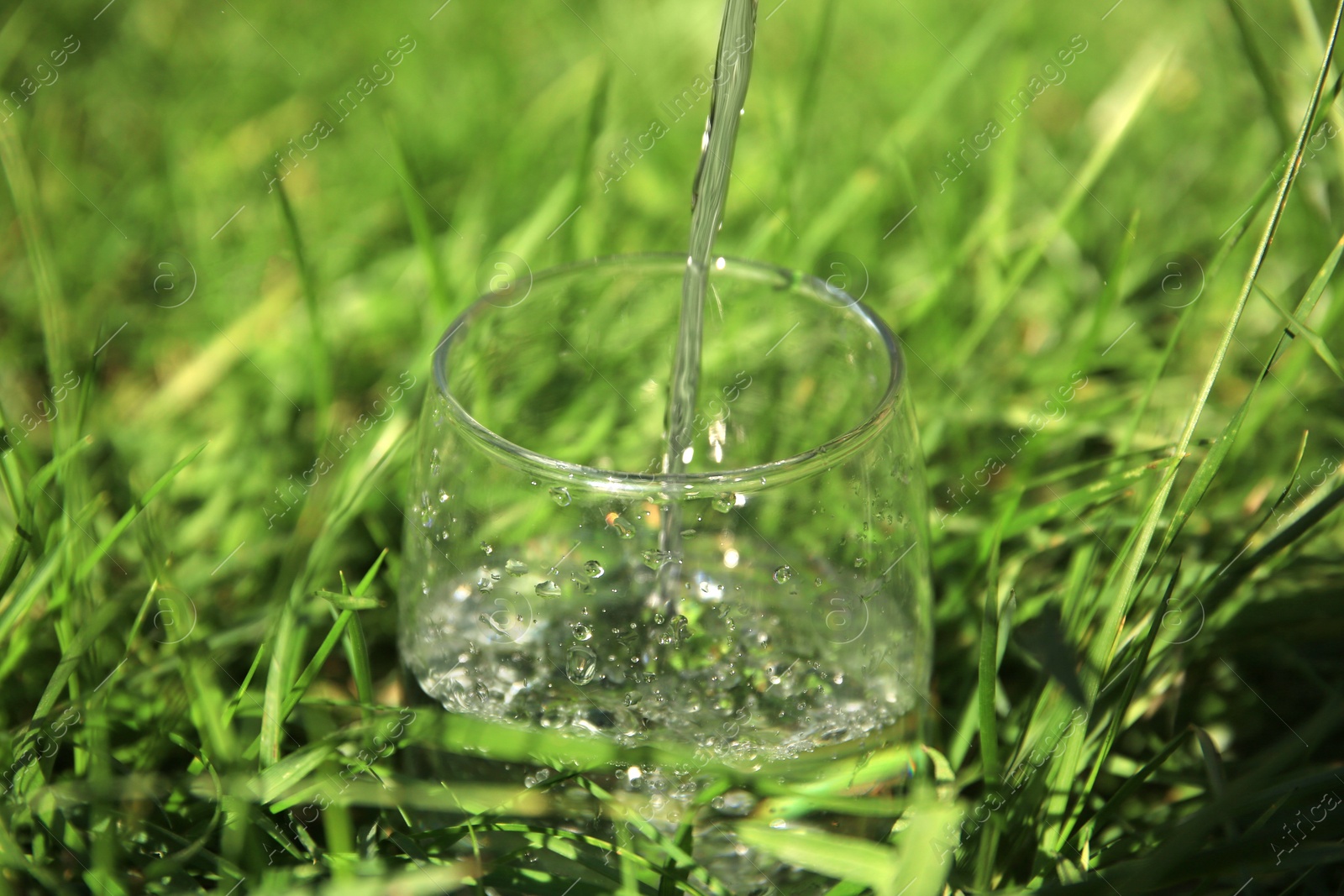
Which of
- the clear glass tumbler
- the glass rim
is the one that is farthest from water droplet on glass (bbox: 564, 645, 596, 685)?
the glass rim

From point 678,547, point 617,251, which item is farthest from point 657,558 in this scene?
point 617,251

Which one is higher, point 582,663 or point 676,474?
point 676,474

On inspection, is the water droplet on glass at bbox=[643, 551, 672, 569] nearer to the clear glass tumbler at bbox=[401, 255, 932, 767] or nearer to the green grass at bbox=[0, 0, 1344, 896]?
the clear glass tumbler at bbox=[401, 255, 932, 767]

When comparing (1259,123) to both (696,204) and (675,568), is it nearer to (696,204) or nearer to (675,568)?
(696,204)

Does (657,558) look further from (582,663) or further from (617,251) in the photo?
(617,251)

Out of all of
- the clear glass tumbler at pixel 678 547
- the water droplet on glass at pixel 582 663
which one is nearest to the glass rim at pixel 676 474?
the clear glass tumbler at pixel 678 547

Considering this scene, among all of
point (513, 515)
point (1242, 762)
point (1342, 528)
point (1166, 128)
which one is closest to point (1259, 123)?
point (1166, 128)

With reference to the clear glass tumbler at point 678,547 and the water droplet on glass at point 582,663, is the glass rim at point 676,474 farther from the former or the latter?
the water droplet on glass at point 582,663
